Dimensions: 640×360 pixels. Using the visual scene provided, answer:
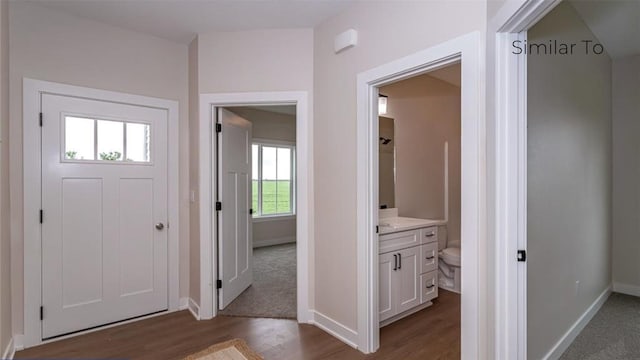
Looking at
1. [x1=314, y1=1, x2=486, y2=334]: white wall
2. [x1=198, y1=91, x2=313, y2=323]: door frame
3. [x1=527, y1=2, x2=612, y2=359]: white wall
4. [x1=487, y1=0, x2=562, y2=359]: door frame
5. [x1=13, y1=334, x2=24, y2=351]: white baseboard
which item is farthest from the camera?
[x1=198, y1=91, x2=313, y2=323]: door frame

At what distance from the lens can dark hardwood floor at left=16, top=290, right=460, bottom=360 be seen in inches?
90.0

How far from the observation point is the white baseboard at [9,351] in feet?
6.83

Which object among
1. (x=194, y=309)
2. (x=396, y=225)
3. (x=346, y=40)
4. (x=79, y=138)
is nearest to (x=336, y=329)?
(x=396, y=225)

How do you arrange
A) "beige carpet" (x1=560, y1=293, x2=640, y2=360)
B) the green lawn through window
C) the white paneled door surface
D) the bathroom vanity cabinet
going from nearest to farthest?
"beige carpet" (x1=560, y1=293, x2=640, y2=360) < the white paneled door surface < the bathroom vanity cabinet < the green lawn through window

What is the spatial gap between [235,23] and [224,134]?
1.00 m

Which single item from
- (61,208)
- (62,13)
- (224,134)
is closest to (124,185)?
(61,208)

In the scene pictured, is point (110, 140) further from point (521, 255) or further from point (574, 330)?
point (574, 330)

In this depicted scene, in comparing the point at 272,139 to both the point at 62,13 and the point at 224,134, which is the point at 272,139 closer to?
the point at 224,134

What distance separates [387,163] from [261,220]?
339cm

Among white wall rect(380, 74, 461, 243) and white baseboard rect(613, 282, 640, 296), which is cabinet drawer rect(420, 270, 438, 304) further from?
white baseboard rect(613, 282, 640, 296)

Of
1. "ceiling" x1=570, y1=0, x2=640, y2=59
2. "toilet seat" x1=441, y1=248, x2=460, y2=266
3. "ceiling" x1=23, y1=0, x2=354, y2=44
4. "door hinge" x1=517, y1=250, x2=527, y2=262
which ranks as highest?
"ceiling" x1=23, y1=0, x2=354, y2=44

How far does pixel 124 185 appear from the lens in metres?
2.84

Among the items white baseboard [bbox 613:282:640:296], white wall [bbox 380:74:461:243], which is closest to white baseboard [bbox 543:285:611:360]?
white baseboard [bbox 613:282:640:296]

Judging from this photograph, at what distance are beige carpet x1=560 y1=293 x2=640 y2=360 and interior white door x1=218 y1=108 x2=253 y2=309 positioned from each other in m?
2.79
